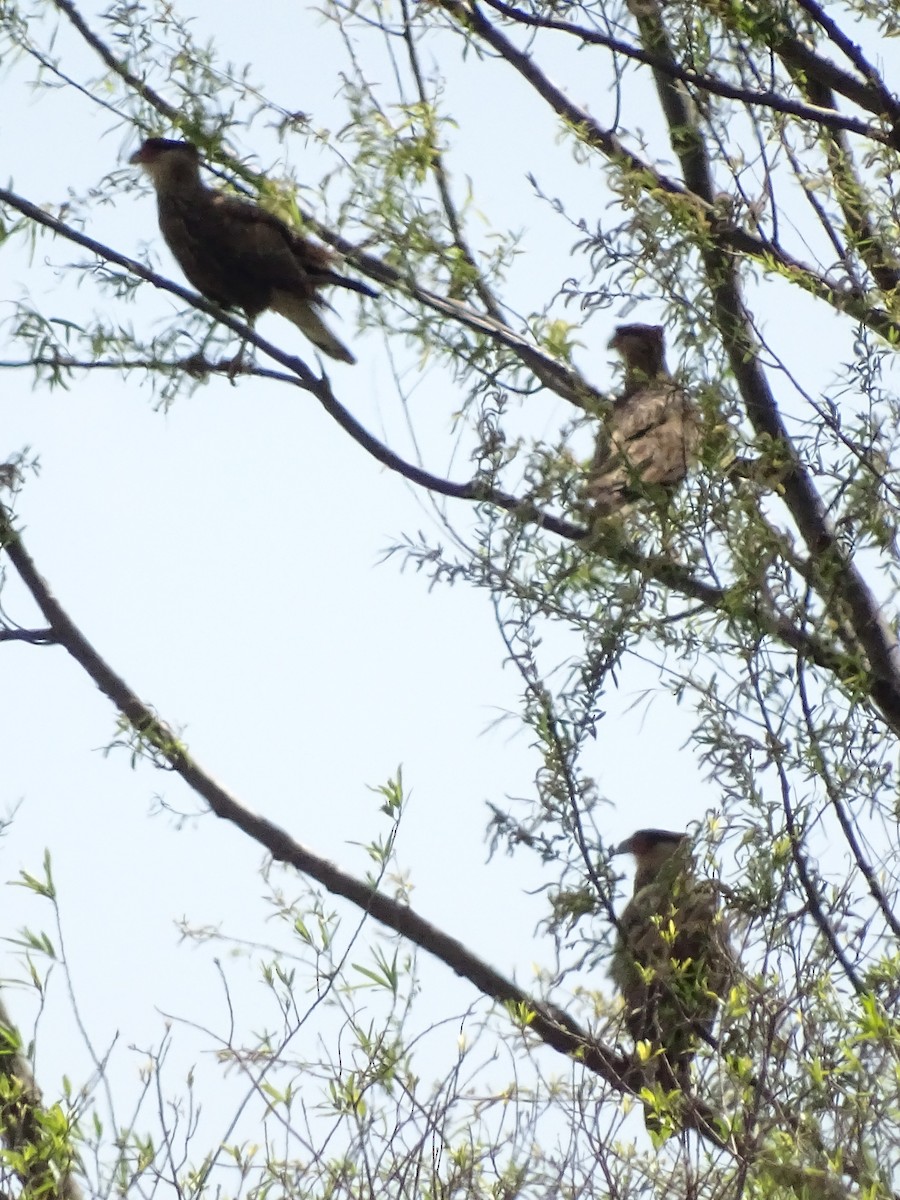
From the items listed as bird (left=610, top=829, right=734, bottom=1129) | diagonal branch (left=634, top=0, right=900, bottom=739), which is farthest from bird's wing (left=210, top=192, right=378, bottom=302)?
bird (left=610, top=829, right=734, bottom=1129)

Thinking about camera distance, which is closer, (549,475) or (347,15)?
(549,475)

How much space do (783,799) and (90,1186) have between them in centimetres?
132

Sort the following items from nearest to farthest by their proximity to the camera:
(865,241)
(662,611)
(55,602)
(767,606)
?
(767,606) → (662,611) → (865,241) → (55,602)

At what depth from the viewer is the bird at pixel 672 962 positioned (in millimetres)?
2887

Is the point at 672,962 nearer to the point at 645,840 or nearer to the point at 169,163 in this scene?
the point at 645,840

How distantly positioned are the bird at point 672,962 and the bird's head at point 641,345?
2.13m

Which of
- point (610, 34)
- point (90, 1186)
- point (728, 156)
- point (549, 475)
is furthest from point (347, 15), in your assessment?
point (90, 1186)

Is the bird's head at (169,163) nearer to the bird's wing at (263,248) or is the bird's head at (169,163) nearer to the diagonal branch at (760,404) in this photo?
the bird's wing at (263,248)

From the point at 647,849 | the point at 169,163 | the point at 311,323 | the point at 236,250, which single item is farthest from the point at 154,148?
the point at 647,849

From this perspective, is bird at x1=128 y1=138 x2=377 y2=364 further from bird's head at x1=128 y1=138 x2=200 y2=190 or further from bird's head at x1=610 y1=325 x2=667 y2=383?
bird's head at x1=610 y1=325 x2=667 y2=383

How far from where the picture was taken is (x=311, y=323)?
532cm

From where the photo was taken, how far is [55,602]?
434 centimetres

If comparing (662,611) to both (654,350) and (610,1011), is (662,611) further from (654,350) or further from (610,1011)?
(654,350)

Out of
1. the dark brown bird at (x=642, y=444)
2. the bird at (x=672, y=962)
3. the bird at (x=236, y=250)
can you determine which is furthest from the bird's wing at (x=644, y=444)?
the bird at (x=236, y=250)
